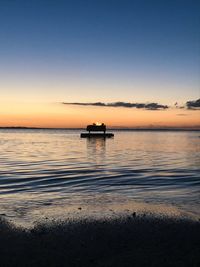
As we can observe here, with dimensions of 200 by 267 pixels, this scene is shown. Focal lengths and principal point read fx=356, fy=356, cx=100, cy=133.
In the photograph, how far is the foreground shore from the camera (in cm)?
773

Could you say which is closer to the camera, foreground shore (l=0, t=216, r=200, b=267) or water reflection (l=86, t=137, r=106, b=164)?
foreground shore (l=0, t=216, r=200, b=267)

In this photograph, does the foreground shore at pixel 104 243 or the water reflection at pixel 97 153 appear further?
the water reflection at pixel 97 153

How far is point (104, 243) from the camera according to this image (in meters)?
8.94

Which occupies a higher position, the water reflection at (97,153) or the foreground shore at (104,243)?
the foreground shore at (104,243)

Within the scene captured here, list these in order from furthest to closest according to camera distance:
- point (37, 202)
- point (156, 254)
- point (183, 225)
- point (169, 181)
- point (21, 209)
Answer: point (169, 181)
point (37, 202)
point (21, 209)
point (183, 225)
point (156, 254)

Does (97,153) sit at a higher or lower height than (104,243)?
lower

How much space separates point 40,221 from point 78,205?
2.96 m

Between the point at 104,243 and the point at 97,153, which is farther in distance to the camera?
the point at 97,153

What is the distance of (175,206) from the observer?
1377 centimetres

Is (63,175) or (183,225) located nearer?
(183,225)

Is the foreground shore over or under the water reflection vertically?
over

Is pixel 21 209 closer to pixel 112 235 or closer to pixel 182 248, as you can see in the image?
pixel 112 235

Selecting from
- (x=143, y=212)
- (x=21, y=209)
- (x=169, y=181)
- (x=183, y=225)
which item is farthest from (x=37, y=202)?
(x=169, y=181)

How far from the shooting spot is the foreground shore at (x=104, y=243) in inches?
305
